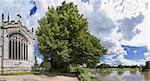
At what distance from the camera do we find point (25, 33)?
10164 millimetres

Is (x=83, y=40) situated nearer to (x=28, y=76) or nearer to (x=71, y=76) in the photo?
(x=71, y=76)

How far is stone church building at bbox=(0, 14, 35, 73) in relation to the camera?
937 cm

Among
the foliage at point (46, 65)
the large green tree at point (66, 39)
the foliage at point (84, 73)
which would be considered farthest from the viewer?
the foliage at point (46, 65)

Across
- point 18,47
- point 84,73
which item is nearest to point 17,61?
point 18,47

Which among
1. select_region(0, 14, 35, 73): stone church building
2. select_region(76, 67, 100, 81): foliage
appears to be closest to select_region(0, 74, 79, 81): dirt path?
select_region(76, 67, 100, 81): foliage

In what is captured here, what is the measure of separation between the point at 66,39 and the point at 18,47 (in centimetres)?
170

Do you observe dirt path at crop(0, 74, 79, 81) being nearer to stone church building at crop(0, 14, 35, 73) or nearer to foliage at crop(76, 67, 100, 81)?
foliage at crop(76, 67, 100, 81)

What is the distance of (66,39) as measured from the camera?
27.8 feet

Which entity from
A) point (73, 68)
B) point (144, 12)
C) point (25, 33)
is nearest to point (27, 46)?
point (25, 33)

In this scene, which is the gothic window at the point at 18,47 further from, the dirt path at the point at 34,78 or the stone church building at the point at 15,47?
the dirt path at the point at 34,78

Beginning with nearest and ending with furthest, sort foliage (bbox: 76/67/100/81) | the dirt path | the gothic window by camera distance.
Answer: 1. the dirt path
2. foliage (bbox: 76/67/100/81)
3. the gothic window

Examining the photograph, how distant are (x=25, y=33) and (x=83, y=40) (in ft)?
7.80

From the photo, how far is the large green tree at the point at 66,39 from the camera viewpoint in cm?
830

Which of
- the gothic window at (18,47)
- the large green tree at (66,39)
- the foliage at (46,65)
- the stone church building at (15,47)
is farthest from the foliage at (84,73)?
the gothic window at (18,47)
